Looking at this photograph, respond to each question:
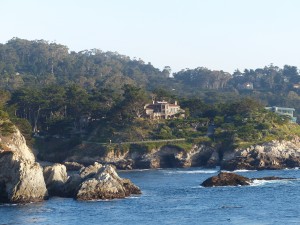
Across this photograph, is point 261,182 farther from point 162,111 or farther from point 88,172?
point 162,111

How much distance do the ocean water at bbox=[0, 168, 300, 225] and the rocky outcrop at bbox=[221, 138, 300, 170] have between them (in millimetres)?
22910

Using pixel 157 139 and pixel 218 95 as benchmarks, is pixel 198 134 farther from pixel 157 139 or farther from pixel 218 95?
pixel 218 95

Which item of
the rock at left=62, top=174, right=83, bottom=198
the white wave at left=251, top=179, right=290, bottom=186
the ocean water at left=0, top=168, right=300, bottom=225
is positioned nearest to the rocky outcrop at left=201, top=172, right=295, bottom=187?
the white wave at left=251, top=179, right=290, bottom=186

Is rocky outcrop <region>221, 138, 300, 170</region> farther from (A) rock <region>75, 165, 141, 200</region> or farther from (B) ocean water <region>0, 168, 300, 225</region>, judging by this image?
(A) rock <region>75, 165, 141, 200</region>

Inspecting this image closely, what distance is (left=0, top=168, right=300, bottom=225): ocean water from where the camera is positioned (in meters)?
55.8

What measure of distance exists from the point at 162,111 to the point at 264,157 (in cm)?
2768

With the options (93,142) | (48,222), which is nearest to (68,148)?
(93,142)

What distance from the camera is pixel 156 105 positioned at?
131m

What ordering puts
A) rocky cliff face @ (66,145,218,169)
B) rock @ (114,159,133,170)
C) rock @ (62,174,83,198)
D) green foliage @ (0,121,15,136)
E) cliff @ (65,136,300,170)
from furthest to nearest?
rocky cliff face @ (66,145,218,169), rock @ (114,159,133,170), cliff @ (65,136,300,170), green foliage @ (0,121,15,136), rock @ (62,174,83,198)

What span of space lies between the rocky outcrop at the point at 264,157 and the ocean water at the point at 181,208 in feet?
75.2

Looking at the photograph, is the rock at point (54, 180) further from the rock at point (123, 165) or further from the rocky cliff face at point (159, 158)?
the rocky cliff face at point (159, 158)

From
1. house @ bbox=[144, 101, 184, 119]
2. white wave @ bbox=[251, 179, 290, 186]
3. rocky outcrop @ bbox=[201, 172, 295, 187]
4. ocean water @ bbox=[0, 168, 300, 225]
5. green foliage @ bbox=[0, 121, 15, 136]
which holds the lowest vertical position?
ocean water @ bbox=[0, 168, 300, 225]

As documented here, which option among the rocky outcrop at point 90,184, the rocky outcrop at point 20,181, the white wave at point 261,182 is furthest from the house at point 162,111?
the rocky outcrop at point 20,181

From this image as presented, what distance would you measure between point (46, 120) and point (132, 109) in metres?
14.8
